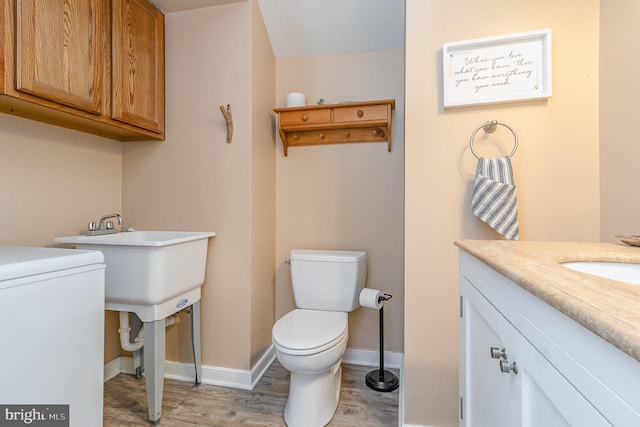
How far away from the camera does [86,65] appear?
4.50 ft

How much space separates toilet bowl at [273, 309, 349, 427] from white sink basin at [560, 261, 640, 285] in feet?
3.25

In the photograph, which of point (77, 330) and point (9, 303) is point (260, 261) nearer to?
point (77, 330)

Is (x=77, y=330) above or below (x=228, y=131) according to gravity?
below

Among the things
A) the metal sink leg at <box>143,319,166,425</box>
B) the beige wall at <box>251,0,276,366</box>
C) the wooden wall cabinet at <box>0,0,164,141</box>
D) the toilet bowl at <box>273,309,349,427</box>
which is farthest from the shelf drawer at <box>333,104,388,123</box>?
the metal sink leg at <box>143,319,166,425</box>

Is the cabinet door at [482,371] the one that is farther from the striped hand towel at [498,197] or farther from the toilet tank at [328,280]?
the toilet tank at [328,280]

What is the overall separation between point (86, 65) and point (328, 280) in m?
1.62

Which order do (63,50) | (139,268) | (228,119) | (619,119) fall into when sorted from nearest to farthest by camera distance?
(619,119) < (63,50) < (139,268) < (228,119)

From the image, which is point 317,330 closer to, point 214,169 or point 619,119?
point 214,169

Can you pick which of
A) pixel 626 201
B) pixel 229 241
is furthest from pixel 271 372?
pixel 626 201

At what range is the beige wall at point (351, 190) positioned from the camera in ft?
6.55

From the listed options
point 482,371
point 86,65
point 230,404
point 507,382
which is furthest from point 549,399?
point 86,65

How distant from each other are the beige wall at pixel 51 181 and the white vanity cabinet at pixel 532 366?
193cm

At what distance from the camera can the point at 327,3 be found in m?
1.85

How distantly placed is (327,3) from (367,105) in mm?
673
